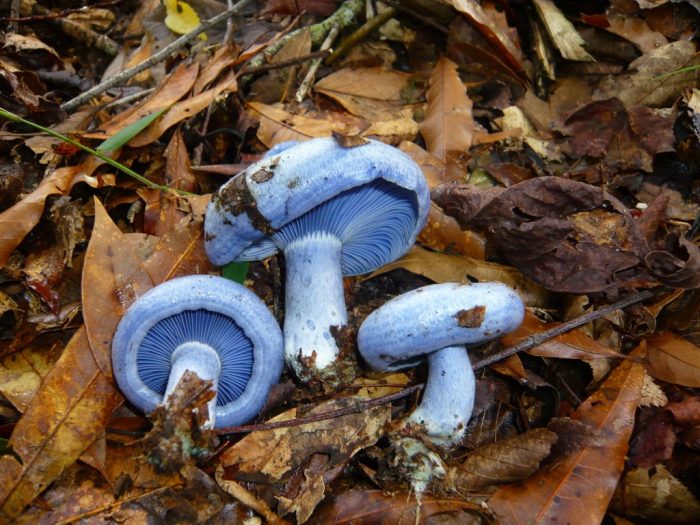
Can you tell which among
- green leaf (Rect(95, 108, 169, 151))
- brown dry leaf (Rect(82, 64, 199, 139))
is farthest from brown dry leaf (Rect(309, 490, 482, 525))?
brown dry leaf (Rect(82, 64, 199, 139))

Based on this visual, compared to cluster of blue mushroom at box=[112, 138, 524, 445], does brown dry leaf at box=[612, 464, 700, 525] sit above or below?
below

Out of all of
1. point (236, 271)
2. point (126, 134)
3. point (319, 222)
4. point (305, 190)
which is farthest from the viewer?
point (126, 134)

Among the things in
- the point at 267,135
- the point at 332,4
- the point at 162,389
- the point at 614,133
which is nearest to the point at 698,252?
the point at 614,133

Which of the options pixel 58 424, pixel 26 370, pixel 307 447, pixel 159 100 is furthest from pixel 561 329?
pixel 159 100

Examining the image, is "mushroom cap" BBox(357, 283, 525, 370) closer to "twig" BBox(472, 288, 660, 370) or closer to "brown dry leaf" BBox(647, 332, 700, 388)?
"twig" BBox(472, 288, 660, 370)

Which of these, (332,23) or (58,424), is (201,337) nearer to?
(58,424)
